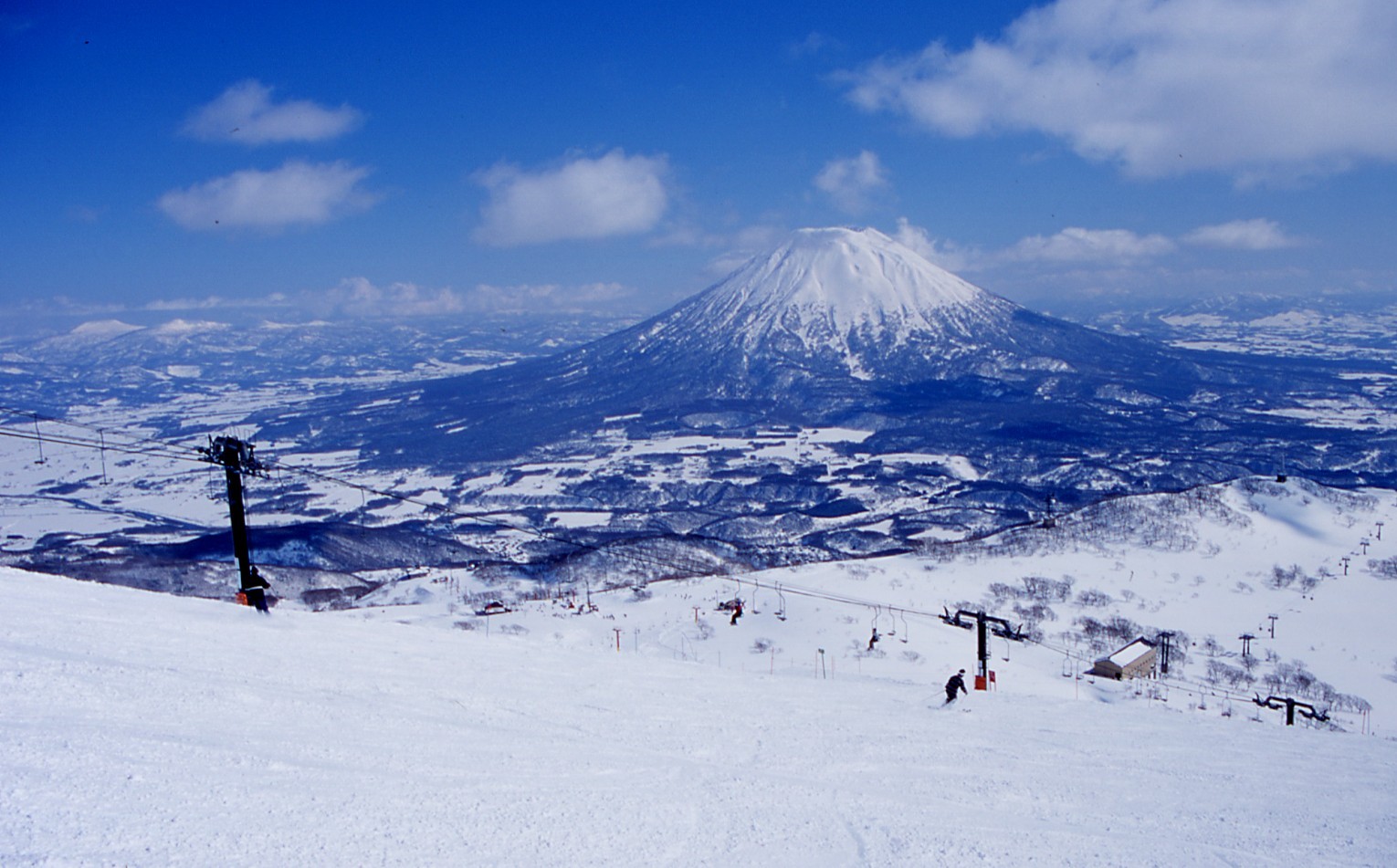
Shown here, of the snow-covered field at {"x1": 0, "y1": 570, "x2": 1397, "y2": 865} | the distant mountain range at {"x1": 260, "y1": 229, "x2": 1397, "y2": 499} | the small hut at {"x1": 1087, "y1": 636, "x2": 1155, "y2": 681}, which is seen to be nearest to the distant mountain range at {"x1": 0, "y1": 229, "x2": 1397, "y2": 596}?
the distant mountain range at {"x1": 260, "y1": 229, "x2": 1397, "y2": 499}

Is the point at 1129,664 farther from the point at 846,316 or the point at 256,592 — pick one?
the point at 846,316

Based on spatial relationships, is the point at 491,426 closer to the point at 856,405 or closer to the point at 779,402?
the point at 779,402

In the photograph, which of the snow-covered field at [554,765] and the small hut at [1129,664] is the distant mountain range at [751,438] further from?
the snow-covered field at [554,765]

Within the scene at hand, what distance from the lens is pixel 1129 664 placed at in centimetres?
2920

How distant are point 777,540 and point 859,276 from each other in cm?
13953

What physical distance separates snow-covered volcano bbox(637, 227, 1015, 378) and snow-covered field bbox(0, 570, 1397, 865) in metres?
148

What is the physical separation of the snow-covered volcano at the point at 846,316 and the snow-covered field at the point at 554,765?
485 feet

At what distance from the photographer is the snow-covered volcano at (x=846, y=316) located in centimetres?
16788

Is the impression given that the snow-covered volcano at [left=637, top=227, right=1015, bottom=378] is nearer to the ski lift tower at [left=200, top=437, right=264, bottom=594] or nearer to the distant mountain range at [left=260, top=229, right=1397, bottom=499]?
the distant mountain range at [left=260, top=229, right=1397, bottom=499]

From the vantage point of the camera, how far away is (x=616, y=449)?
109188 millimetres

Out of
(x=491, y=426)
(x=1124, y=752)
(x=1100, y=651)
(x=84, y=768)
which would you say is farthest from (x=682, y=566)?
(x=491, y=426)

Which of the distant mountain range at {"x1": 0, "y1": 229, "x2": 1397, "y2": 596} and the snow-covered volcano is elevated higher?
the snow-covered volcano

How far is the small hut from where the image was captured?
28.2 m

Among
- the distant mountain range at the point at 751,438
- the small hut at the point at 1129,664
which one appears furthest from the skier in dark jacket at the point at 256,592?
the distant mountain range at the point at 751,438
